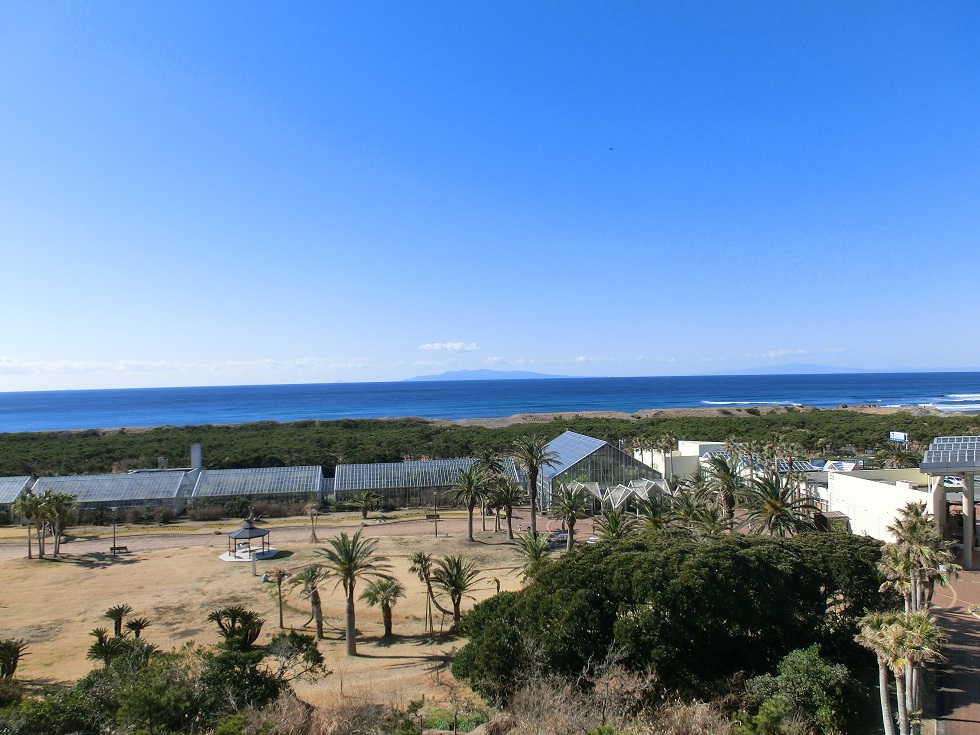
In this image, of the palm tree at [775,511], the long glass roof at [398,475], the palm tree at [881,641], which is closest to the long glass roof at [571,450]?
the long glass roof at [398,475]

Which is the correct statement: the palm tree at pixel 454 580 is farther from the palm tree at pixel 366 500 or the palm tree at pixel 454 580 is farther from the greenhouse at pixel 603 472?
the palm tree at pixel 366 500

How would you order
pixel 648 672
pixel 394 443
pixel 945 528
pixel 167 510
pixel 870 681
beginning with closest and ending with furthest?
pixel 648 672 → pixel 870 681 → pixel 945 528 → pixel 167 510 → pixel 394 443

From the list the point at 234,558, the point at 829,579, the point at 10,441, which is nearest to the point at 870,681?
the point at 829,579

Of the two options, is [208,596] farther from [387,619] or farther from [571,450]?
[571,450]

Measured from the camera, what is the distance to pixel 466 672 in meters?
18.0

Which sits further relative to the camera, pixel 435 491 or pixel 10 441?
pixel 10 441

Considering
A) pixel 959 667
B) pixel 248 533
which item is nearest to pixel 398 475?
pixel 248 533

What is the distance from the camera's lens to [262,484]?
51.6m

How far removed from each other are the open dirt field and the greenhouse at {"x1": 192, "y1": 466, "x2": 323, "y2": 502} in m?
6.31

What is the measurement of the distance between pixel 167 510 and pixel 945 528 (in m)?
51.8

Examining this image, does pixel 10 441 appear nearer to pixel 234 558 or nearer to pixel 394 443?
pixel 394 443

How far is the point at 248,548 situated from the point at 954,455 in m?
37.2

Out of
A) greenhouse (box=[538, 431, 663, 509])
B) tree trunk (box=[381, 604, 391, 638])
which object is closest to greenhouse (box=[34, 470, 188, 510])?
greenhouse (box=[538, 431, 663, 509])

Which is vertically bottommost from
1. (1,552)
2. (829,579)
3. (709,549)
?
(1,552)
